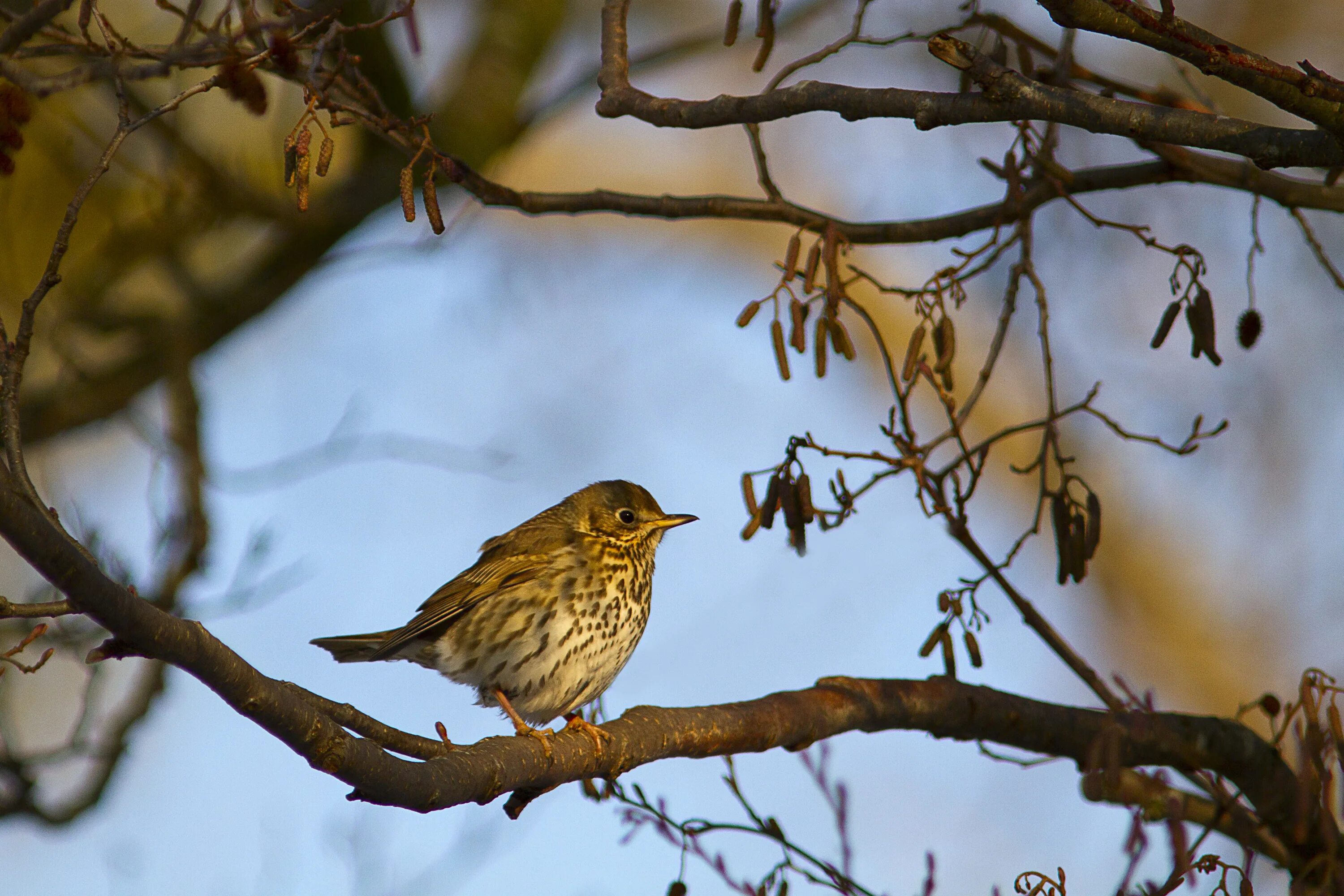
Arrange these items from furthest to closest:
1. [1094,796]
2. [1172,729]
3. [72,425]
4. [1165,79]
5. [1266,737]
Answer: [1165,79], [1266,737], [72,425], [1172,729], [1094,796]

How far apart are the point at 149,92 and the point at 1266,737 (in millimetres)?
8671

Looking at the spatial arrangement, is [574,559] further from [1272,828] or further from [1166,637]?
[1166,637]

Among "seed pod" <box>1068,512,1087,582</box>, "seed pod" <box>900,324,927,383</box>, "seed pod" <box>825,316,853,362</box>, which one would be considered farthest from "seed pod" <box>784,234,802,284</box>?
"seed pod" <box>1068,512,1087,582</box>

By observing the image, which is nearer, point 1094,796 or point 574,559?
point 1094,796

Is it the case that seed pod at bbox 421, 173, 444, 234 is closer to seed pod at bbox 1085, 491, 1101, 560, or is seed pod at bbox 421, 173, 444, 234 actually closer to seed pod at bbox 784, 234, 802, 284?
seed pod at bbox 784, 234, 802, 284

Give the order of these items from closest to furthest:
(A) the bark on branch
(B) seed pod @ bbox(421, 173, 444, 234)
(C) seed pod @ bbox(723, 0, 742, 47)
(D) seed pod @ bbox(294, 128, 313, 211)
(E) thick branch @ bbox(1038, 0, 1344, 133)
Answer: (A) the bark on branch → (E) thick branch @ bbox(1038, 0, 1344, 133) → (D) seed pod @ bbox(294, 128, 313, 211) → (B) seed pod @ bbox(421, 173, 444, 234) → (C) seed pod @ bbox(723, 0, 742, 47)

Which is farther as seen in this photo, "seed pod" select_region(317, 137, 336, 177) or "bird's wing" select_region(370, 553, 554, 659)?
"bird's wing" select_region(370, 553, 554, 659)

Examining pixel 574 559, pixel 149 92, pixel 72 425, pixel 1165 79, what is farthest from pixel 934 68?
pixel 72 425

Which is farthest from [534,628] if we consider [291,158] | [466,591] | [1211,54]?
[1211,54]

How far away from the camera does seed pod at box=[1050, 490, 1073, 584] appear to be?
4004 millimetres

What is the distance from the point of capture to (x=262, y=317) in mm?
7809

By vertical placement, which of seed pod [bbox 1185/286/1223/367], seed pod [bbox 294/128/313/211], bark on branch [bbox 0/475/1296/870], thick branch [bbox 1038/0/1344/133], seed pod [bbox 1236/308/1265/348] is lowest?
bark on branch [bbox 0/475/1296/870]

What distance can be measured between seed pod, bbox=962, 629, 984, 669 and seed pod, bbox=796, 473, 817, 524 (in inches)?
26.3

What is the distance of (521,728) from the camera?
458 cm
